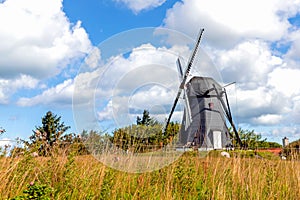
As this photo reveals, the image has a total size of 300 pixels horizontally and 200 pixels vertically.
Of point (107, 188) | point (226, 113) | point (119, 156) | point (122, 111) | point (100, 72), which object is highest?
point (226, 113)

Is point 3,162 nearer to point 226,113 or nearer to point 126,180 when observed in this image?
point 126,180

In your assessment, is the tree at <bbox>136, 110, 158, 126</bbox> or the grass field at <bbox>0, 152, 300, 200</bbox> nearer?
the grass field at <bbox>0, 152, 300, 200</bbox>

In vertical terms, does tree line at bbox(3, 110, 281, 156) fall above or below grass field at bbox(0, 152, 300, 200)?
above

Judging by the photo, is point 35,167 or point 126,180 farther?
point 126,180

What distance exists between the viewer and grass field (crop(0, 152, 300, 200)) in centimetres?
385

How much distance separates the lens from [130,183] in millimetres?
4684

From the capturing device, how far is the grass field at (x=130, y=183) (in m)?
3.85

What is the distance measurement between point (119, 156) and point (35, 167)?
4.74ft

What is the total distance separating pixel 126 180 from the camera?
4691 millimetres

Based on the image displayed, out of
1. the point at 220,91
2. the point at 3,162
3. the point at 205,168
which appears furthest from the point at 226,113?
the point at 3,162

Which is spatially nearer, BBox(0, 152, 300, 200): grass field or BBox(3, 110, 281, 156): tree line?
BBox(0, 152, 300, 200): grass field

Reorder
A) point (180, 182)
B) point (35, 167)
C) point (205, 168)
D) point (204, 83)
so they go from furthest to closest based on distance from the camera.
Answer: point (204, 83) → point (205, 168) → point (180, 182) → point (35, 167)

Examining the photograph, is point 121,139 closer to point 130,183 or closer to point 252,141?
point 130,183

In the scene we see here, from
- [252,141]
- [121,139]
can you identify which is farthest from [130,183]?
[252,141]
